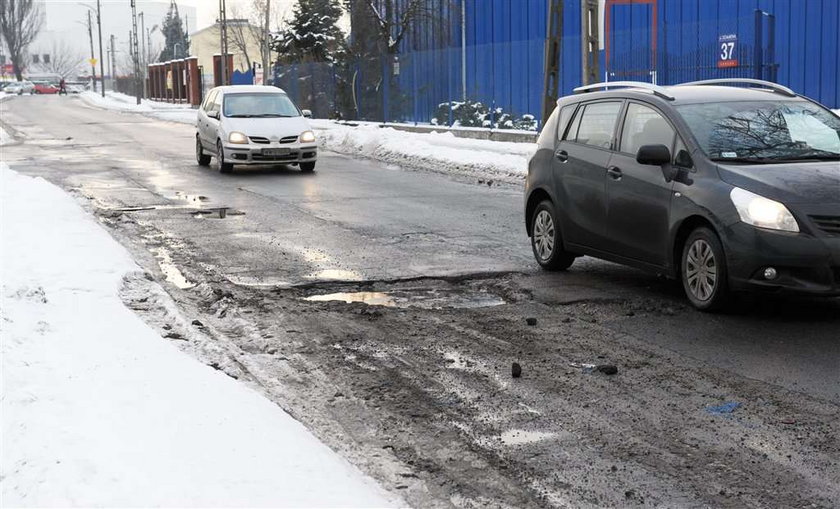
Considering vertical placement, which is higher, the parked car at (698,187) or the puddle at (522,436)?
the parked car at (698,187)

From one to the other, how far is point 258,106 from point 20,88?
96600 millimetres

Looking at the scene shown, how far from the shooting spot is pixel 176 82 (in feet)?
271

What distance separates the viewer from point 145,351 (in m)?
6.46

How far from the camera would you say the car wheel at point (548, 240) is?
9.91 m

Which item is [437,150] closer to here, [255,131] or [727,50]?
[255,131]

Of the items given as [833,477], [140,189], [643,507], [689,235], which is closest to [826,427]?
[833,477]

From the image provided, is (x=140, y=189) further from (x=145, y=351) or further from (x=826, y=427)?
(x=826, y=427)

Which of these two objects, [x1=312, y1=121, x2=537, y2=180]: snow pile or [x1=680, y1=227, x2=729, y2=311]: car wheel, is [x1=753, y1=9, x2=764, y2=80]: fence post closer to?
[x1=312, y1=121, x2=537, y2=180]: snow pile

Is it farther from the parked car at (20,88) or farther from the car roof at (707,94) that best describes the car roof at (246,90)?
the parked car at (20,88)

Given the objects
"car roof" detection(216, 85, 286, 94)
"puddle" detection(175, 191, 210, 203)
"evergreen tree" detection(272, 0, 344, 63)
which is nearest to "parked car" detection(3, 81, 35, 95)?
"evergreen tree" detection(272, 0, 344, 63)

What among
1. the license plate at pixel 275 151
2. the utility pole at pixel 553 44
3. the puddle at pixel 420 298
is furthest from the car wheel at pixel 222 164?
the puddle at pixel 420 298

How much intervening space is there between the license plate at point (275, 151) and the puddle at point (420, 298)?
1250 cm

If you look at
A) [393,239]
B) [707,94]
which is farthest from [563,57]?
[707,94]

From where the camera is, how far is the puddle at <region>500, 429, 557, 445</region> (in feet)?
17.3
